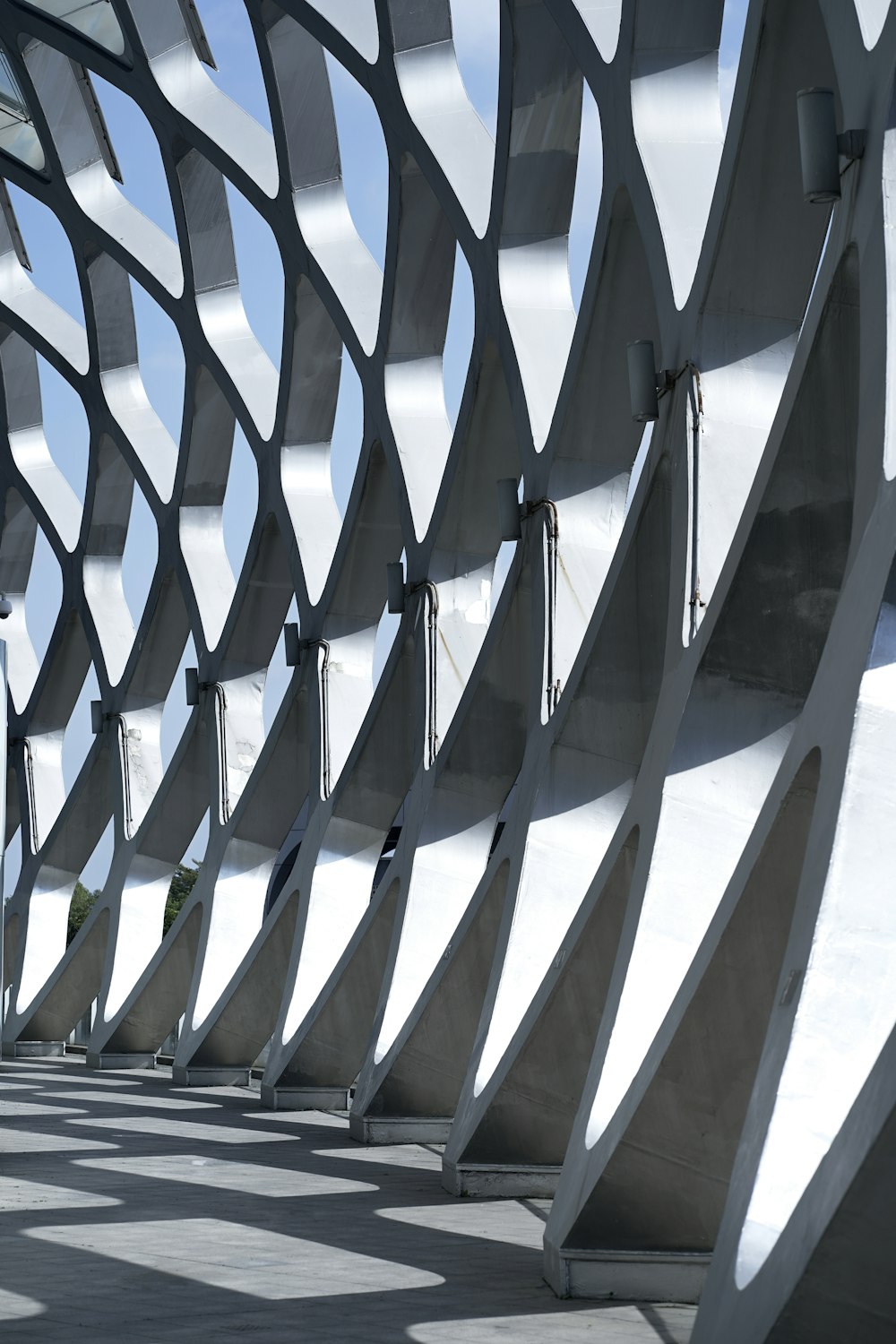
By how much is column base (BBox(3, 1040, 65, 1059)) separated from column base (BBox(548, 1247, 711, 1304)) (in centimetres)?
2899

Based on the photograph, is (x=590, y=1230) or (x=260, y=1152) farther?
(x=260, y=1152)

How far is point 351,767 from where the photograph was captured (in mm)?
26266

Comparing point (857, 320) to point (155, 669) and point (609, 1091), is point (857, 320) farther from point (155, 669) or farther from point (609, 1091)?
point (155, 669)

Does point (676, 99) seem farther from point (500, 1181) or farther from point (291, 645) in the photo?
point (291, 645)

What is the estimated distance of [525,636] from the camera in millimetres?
20016

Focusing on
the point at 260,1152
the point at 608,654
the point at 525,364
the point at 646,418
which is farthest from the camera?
the point at 525,364

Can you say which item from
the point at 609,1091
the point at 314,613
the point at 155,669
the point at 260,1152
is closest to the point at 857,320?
the point at 609,1091

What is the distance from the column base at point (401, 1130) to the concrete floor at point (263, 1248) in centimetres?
34

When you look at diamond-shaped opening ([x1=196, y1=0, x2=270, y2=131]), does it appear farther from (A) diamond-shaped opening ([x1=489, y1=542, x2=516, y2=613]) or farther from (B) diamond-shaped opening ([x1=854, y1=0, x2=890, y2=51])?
(B) diamond-shaped opening ([x1=854, y1=0, x2=890, y2=51])

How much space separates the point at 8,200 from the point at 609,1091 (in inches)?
1267

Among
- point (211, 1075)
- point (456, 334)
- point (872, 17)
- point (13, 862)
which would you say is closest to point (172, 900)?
point (13, 862)

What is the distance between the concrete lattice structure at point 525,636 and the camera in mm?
8633

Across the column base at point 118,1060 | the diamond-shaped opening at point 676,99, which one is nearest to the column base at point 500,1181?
the diamond-shaped opening at point 676,99

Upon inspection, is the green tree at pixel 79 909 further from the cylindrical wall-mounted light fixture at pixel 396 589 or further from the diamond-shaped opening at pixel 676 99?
the diamond-shaped opening at pixel 676 99
